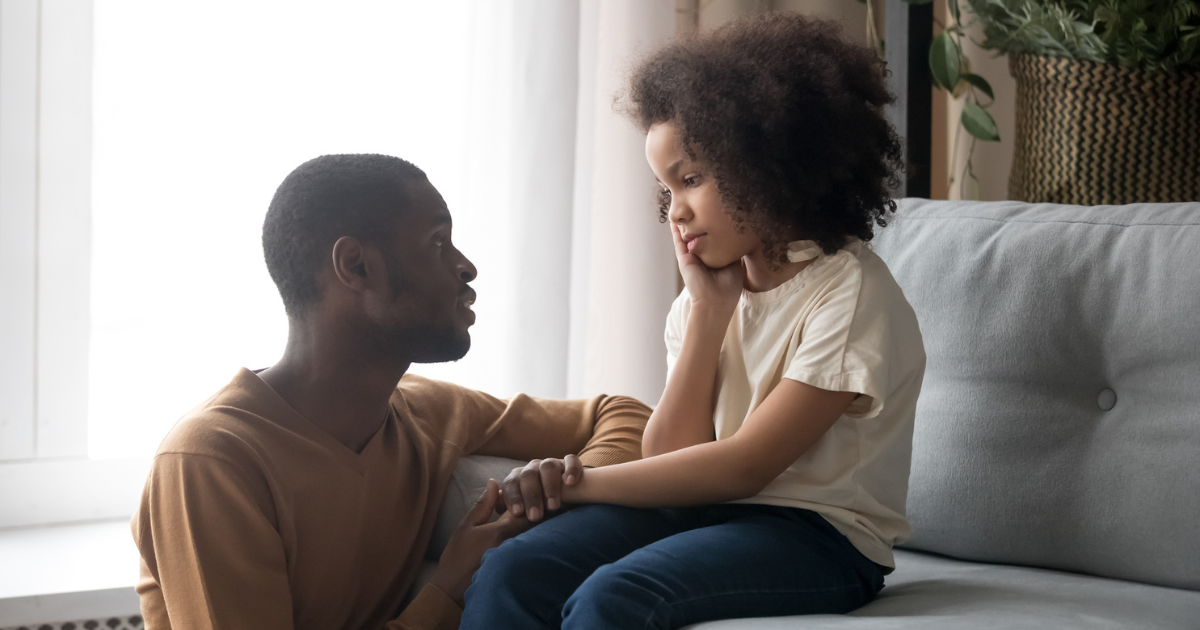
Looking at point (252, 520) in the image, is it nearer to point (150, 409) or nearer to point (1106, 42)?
point (150, 409)

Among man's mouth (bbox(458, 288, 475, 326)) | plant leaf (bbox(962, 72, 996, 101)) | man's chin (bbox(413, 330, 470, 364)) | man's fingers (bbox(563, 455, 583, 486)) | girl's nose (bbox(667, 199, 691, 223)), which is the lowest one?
man's fingers (bbox(563, 455, 583, 486))

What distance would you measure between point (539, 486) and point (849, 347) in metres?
→ 0.37

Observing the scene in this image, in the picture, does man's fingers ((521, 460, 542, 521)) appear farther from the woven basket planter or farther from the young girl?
the woven basket planter

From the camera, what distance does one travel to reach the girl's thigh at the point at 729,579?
0.88 m

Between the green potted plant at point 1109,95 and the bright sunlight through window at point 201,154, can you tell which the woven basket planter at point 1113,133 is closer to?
the green potted plant at point 1109,95

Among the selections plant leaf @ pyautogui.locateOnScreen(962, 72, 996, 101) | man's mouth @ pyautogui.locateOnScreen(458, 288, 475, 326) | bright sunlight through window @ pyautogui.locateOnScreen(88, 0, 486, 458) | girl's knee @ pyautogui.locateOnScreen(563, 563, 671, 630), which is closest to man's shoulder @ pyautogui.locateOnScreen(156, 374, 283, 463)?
man's mouth @ pyautogui.locateOnScreen(458, 288, 475, 326)

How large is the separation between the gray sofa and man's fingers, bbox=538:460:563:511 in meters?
0.15

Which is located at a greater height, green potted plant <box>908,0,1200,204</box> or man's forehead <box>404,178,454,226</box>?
green potted plant <box>908,0,1200,204</box>

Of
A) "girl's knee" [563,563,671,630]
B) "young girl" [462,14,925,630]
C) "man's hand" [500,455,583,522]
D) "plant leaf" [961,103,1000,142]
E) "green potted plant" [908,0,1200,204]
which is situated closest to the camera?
"girl's knee" [563,563,671,630]

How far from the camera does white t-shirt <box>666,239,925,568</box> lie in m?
1.01

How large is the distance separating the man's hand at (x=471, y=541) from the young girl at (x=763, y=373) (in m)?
0.08

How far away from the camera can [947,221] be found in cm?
137

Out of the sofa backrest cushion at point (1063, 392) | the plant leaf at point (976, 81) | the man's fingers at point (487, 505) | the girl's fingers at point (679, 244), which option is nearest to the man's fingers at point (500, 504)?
the man's fingers at point (487, 505)

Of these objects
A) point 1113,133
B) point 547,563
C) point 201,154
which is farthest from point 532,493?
point 1113,133
